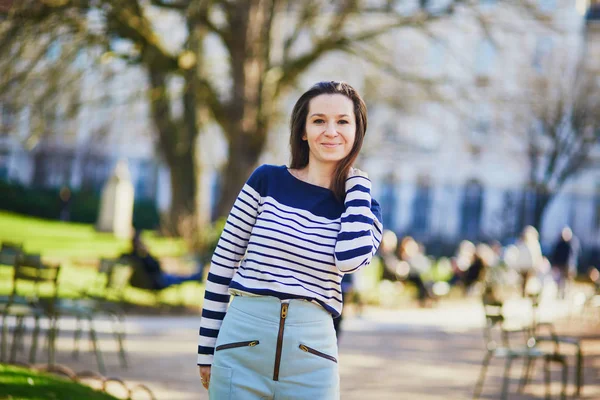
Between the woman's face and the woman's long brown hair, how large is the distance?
0.03 meters

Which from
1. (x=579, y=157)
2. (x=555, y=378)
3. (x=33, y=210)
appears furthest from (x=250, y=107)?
(x=33, y=210)

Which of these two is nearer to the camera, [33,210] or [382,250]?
[382,250]

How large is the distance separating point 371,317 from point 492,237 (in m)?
33.2

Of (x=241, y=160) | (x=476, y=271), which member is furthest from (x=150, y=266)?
(x=476, y=271)

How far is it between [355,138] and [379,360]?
27.7ft

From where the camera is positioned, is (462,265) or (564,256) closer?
(564,256)

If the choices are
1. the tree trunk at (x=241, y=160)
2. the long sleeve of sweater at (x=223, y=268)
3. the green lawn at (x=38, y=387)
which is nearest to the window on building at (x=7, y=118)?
the tree trunk at (x=241, y=160)

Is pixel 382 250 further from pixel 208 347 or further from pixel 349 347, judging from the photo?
pixel 208 347

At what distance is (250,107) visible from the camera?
18.2 metres

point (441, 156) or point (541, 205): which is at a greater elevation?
point (441, 156)

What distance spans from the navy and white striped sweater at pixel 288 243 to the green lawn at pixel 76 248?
419 inches

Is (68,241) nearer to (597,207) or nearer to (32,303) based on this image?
(32,303)

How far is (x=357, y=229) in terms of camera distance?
11.0 feet

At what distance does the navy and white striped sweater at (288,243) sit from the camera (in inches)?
131
